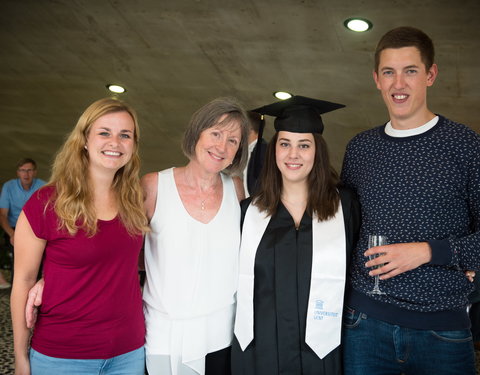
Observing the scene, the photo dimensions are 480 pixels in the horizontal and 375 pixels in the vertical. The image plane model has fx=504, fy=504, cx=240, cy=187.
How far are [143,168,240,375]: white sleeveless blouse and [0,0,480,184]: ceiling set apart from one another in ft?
9.97

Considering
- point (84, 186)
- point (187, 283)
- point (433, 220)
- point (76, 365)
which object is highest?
point (84, 186)

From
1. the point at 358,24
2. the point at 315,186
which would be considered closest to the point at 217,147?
the point at 315,186

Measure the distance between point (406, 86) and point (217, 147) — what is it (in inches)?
32.1

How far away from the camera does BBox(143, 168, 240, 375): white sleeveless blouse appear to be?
2047 millimetres

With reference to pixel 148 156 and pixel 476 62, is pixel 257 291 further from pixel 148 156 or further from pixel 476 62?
pixel 148 156

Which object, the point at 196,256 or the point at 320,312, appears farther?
the point at 196,256

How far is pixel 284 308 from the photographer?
6.55ft

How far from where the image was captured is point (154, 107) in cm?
807

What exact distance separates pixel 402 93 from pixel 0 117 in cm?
918

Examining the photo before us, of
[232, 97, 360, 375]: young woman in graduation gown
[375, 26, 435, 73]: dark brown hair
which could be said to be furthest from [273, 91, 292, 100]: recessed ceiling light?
[375, 26, 435, 73]: dark brown hair

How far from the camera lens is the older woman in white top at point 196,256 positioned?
2051mm

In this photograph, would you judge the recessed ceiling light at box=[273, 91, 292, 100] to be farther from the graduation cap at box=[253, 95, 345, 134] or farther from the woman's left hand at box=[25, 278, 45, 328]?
the woman's left hand at box=[25, 278, 45, 328]

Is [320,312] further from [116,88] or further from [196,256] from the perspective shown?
[116,88]

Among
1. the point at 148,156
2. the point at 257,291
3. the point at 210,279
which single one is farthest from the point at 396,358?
the point at 148,156
